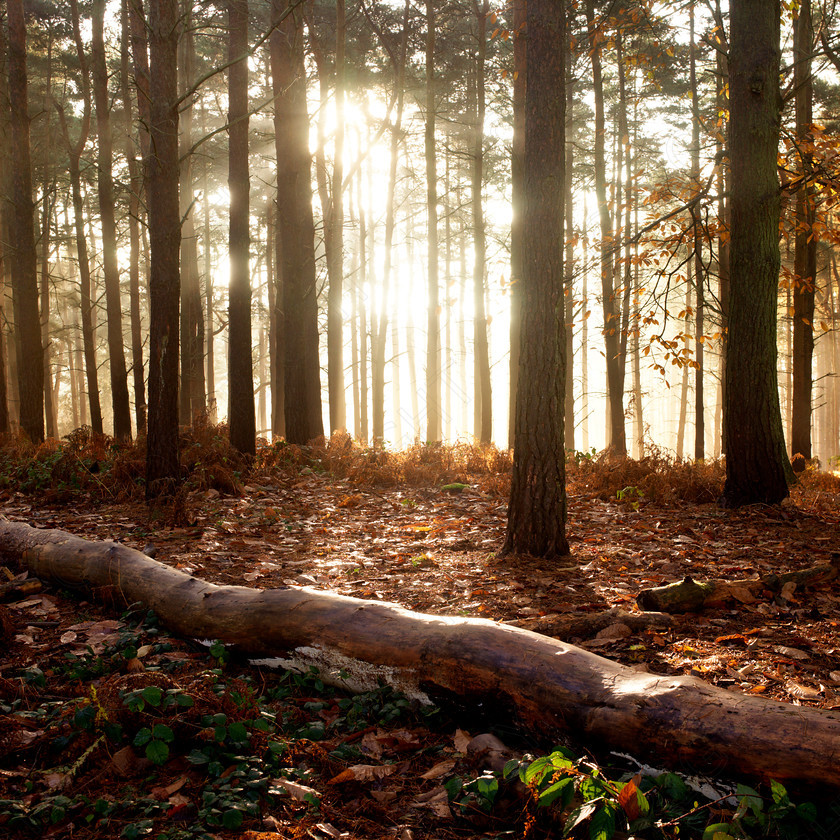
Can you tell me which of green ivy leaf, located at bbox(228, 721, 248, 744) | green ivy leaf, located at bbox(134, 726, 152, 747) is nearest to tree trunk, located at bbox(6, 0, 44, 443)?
green ivy leaf, located at bbox(134, 726, 152, 747)

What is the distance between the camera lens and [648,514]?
7.35 meters

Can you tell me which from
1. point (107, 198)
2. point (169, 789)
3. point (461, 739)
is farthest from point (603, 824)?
point (107, 198)

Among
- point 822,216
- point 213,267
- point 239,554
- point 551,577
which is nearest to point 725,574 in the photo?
point 551,577

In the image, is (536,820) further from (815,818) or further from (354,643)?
(354,643)

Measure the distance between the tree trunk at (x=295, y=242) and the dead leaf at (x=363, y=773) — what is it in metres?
9.28

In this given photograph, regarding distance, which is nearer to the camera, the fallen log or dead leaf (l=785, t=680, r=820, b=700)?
dead leaf (l=785, t=680, r=820, b=700)

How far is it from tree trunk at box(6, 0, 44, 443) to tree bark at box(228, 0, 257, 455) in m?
4.94

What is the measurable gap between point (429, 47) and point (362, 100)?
4.62 metres

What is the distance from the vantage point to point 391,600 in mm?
4566

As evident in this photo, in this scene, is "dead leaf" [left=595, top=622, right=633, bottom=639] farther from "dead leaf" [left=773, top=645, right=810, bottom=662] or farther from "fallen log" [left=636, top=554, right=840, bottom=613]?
"dead leaf" [left=773, top=645, right=810, bottom=662]

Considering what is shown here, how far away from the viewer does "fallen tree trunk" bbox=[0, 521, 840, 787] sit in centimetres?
214

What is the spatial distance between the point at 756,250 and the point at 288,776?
7318mm

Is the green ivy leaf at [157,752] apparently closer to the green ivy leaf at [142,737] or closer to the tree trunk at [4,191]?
the green ivy leaf at [142,737]

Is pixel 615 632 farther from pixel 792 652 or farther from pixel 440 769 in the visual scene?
pixel 440 769
